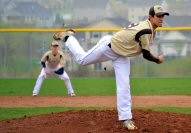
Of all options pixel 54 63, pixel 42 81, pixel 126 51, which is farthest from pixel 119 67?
pixel 54 63

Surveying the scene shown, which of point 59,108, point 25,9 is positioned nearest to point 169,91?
point 59,108

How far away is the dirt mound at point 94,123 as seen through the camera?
6.83 m

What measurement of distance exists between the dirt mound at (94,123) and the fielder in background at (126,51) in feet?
1.06

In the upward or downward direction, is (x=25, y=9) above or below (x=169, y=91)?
above

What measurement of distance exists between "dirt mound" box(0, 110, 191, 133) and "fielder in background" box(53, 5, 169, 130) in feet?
1.06

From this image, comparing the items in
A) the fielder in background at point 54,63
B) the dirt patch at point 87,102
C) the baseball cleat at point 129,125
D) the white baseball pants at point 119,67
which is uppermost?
the fielder in background at point 54,63

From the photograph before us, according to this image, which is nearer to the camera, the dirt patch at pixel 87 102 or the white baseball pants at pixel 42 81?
the dirt patch at pixel 87 102

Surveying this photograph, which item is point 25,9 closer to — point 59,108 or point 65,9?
point 65,9

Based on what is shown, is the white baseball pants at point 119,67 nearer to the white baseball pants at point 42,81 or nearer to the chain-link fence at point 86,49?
the white baseball pants at point 42,81

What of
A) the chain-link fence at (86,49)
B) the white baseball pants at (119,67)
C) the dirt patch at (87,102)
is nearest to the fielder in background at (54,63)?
the dirt patch at (87,102)

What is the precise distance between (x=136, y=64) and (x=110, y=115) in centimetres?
1291

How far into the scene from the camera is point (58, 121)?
297 inches

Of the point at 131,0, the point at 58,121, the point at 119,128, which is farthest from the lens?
the point at 131,0

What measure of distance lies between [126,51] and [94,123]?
1.32 meters
